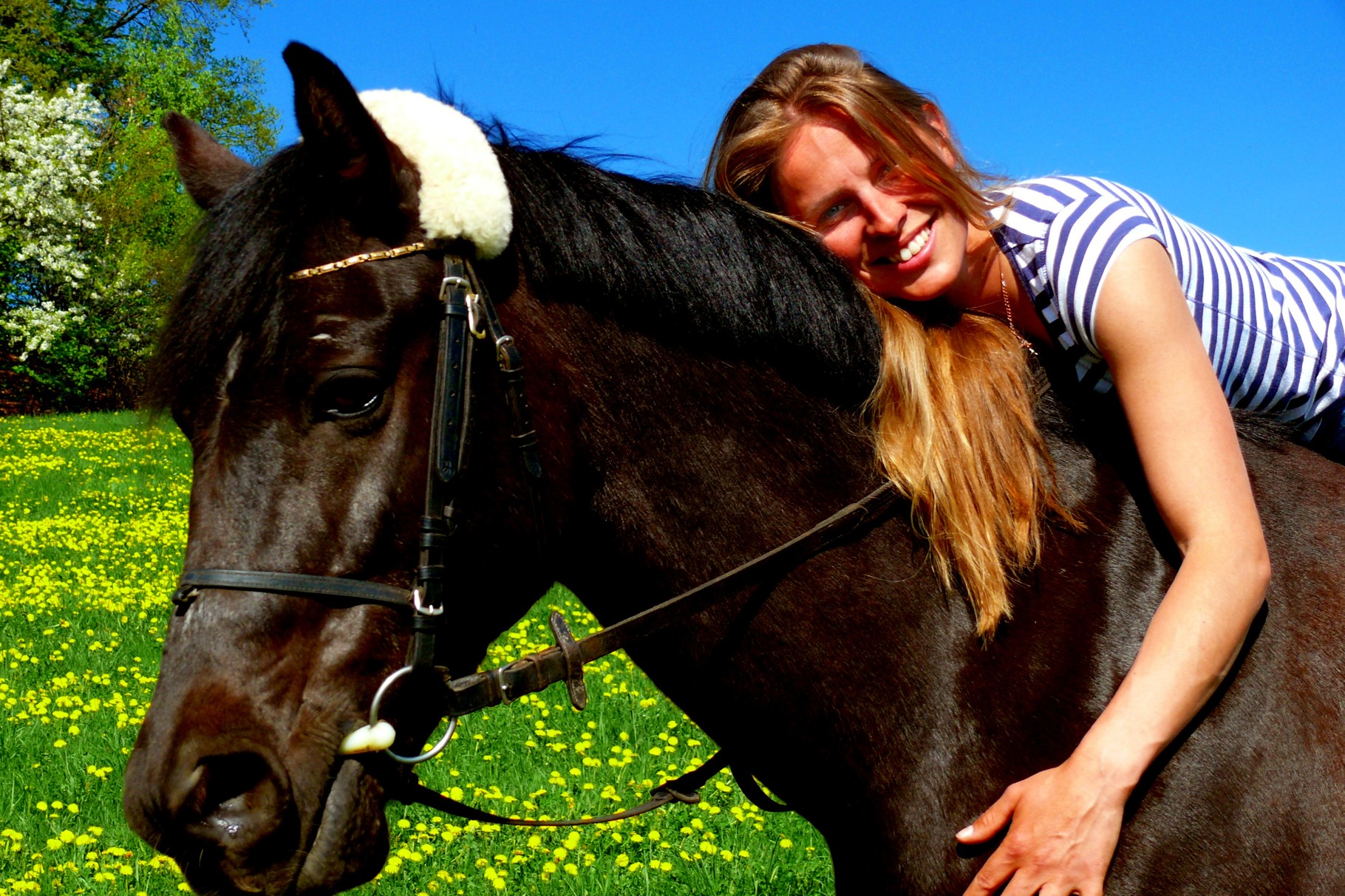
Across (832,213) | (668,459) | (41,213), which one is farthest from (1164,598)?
(41,213)

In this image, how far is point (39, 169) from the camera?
86.9ft

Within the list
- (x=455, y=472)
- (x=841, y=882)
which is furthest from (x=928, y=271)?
(x=841, y=882)

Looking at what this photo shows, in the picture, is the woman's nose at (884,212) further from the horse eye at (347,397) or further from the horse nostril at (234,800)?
the horse nostril at (234,800)

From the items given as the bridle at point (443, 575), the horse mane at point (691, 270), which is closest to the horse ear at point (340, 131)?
the bridle at point (443, 575)

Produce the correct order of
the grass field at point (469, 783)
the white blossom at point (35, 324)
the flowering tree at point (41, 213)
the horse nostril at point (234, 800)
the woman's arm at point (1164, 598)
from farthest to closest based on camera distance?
the flowering tree at point (41, 213) < the white blossom at point (35, 324) < the grass field at point (469, 783) < the woman's arm at point (1164, 598) < the horse nostril at point (234, 800)

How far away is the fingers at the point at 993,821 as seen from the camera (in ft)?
5.48

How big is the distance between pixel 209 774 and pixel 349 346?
67cm

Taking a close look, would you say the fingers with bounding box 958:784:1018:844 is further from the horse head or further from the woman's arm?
the horse head

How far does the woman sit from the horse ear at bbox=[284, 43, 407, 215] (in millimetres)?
854

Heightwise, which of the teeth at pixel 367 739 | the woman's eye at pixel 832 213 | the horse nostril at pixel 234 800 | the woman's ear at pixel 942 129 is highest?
the woman's ear at pixel 942 129

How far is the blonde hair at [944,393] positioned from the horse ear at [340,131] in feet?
2.80

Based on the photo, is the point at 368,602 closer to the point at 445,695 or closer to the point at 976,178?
the point at 445,695

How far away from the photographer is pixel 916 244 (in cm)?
204

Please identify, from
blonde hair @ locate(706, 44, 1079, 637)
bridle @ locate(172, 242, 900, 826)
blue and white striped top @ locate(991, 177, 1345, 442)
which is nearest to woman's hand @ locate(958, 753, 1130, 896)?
blonde hair @ locate(706, 44, 1079, 637)
